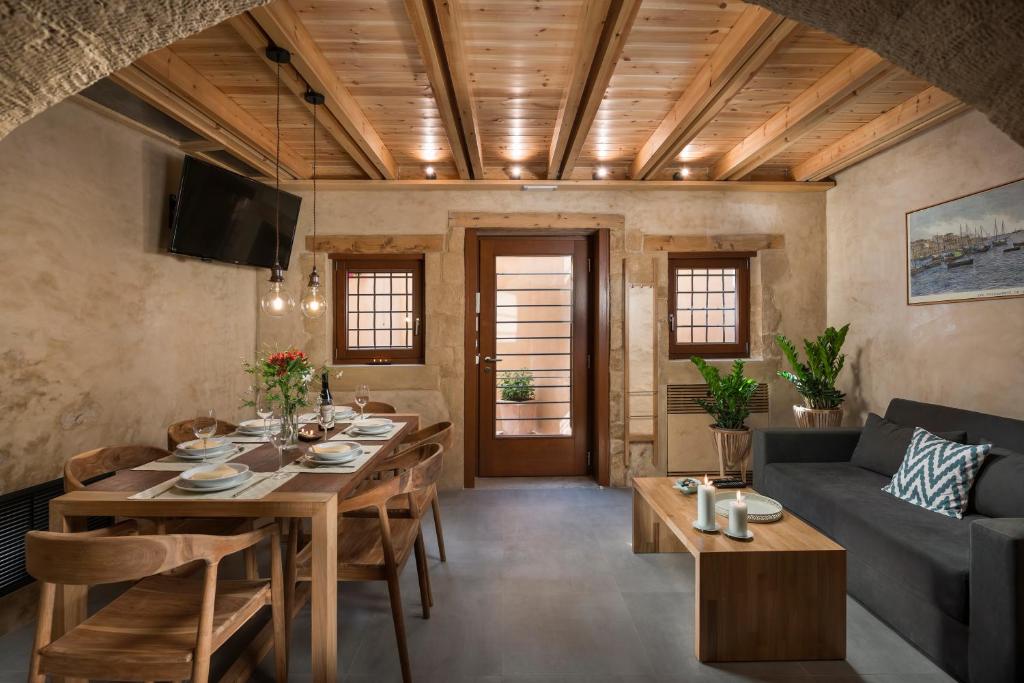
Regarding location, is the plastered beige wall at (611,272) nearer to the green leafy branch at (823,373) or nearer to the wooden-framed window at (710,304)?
the wooden-framed window at (710,304)

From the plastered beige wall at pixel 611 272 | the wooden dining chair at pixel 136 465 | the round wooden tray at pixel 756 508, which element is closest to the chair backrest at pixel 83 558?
the wooden dining chair at pixel 136 465

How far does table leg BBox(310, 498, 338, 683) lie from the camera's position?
1775mm

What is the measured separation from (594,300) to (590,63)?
230cm

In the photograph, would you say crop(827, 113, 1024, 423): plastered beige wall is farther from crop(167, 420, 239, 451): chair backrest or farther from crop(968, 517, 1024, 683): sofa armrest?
crop(167, 420, 239, 451): chair backrest

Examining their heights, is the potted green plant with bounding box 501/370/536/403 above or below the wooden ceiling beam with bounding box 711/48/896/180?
below

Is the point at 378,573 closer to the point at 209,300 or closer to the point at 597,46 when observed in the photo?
the point at 597,46

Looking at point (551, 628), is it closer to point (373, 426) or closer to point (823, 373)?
point (373, 426)

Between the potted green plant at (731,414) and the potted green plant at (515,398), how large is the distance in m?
1.46

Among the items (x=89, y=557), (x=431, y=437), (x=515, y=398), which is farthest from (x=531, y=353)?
(x=89, y=557)

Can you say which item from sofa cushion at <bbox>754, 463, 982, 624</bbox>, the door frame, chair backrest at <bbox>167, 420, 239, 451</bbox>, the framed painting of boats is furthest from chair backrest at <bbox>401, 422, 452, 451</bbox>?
the framed painting of boats

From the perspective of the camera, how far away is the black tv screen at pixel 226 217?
324 cm

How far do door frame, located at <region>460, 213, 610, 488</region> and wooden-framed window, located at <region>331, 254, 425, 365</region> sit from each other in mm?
455

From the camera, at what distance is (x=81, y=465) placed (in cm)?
214

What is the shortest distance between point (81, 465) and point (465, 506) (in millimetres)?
2387
